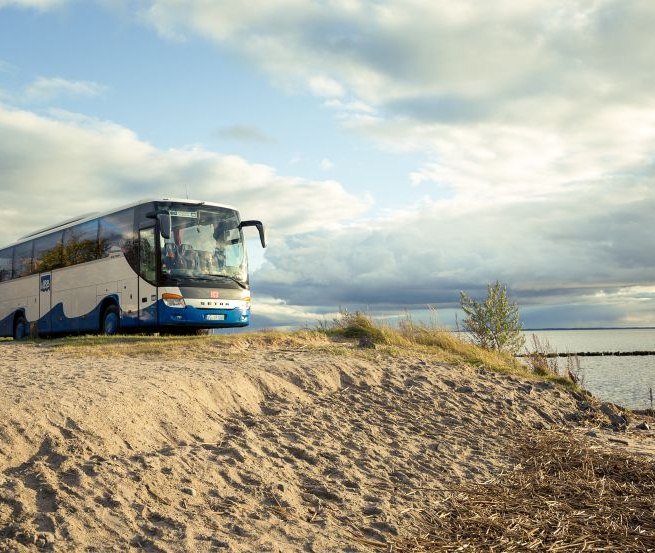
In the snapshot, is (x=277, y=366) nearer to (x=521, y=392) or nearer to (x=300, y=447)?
(x=300, y=447)

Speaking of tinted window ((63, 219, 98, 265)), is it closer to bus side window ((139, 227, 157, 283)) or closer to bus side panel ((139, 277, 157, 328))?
bus side window ((139, 227, 157, 283))

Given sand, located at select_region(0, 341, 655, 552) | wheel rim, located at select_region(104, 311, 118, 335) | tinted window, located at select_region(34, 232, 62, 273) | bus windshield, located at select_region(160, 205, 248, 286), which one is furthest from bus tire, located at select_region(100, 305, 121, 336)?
sand, located at select_region(0, 341, 655, 552)

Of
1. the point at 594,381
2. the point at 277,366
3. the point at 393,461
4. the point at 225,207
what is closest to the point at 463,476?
the point at 393,461

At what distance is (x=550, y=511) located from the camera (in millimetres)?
6426

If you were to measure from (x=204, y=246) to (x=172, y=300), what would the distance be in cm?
178

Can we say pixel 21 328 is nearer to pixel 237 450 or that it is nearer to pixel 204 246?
pixel 204 246

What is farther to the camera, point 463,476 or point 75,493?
point 463,476

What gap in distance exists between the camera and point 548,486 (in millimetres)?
7180

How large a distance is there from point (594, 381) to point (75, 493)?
3135 cm

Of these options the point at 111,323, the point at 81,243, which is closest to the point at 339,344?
the point at 111,323

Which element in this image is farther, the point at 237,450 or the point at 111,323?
the point at 111,323

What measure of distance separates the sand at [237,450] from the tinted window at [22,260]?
15567 mm

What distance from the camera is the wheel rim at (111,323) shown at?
19.5m

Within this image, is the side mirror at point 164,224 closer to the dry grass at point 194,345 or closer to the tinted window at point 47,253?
the dry grass at point 194,345
